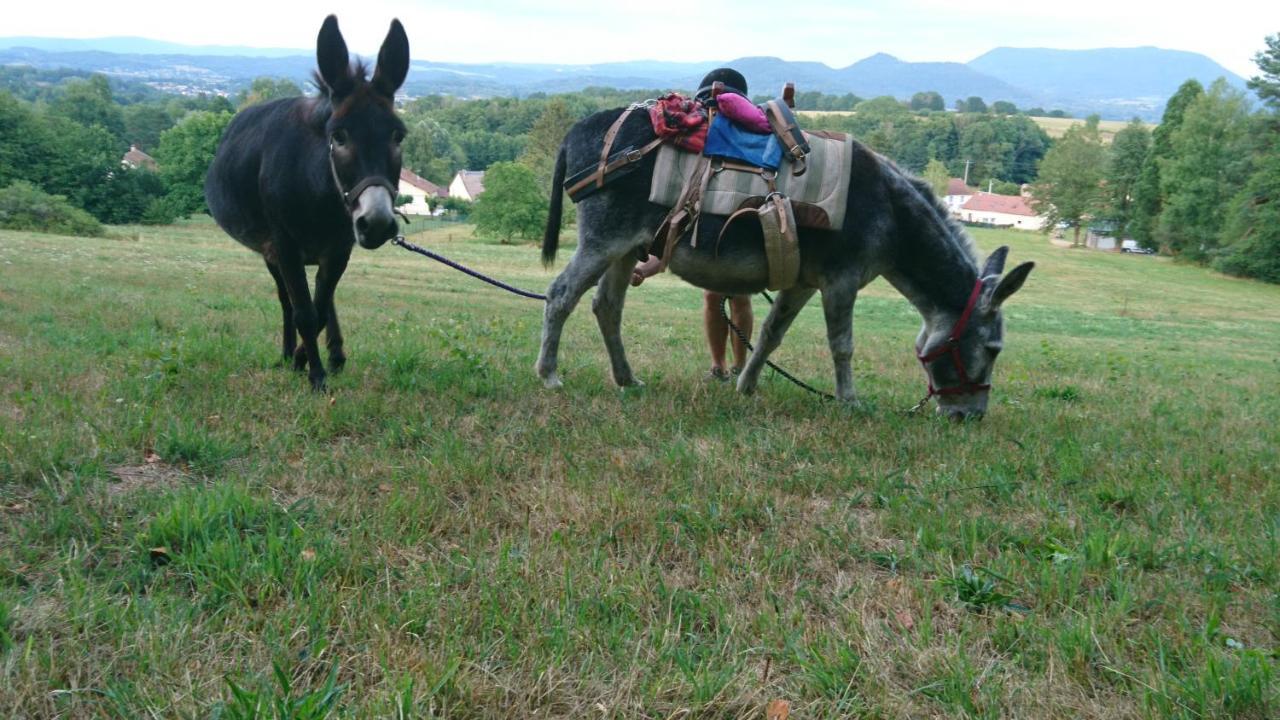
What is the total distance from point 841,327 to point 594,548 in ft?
11.7

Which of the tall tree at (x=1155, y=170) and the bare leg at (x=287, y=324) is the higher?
the tall tree at (x=1155, y=170)

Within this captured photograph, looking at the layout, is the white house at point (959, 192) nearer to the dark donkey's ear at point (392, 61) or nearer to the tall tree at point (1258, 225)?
the tall tree at point (1258, 225)

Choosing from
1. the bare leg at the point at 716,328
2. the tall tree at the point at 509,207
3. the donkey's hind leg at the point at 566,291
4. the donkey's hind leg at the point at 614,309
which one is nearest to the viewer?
the donkey's hind leg at the point at 566,291

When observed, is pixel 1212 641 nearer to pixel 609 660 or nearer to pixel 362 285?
pixel 609 660

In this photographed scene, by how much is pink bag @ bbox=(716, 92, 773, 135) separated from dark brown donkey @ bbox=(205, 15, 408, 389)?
2367 mm

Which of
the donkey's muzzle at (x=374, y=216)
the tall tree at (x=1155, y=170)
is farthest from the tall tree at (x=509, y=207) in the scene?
the donkey's muzzle at (x=374, y=216)

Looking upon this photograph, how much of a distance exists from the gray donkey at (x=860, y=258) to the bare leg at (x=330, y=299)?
166cm

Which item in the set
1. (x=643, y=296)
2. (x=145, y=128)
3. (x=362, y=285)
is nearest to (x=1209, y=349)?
(x=643, y=296)

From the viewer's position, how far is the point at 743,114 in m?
5.98

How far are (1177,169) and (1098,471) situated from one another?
75309mm

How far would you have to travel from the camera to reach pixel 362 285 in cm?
2020

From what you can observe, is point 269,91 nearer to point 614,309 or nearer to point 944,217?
point 614,309

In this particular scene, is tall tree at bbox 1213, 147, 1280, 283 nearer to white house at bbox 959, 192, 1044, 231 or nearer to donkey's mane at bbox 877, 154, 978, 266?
donkey's mane at bbox 877, 154, 978, 266

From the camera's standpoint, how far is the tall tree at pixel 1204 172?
6112cm
